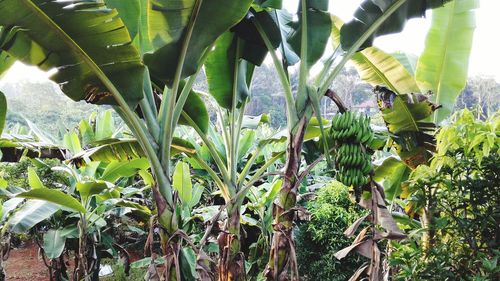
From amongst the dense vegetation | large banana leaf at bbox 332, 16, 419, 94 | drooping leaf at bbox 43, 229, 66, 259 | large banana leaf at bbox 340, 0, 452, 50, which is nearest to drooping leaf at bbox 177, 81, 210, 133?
the dense vegetation

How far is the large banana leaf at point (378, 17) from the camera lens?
1.53 meters

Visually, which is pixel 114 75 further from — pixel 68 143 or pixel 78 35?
pixel 68 143

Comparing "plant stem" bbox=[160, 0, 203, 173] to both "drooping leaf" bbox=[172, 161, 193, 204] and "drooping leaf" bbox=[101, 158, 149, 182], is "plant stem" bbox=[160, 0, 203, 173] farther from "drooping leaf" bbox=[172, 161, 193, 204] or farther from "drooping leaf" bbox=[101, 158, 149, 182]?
"drooping leaf" bbox=[172, 161, 193, 204]

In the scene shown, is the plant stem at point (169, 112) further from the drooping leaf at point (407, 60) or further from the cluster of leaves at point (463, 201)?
the drooping leaf at point (407, 60)

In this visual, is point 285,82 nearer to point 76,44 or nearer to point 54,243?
point 76,44

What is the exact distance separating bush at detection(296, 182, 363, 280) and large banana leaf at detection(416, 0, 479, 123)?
116 centimetres

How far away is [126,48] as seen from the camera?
128cm

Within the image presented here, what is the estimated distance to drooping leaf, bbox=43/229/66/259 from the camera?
2.10 m

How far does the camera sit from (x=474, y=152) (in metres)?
1.13

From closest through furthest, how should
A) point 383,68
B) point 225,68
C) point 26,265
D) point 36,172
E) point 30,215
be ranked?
point 30,215 → point 225,68 → point 383,68 → point 36,172 → point 26,265

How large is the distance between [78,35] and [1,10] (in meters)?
0.22

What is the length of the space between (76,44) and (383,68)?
5.01 ft

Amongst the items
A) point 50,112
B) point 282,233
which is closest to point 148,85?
point 282,233

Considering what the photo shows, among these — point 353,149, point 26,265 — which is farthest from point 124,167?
point 26,265
